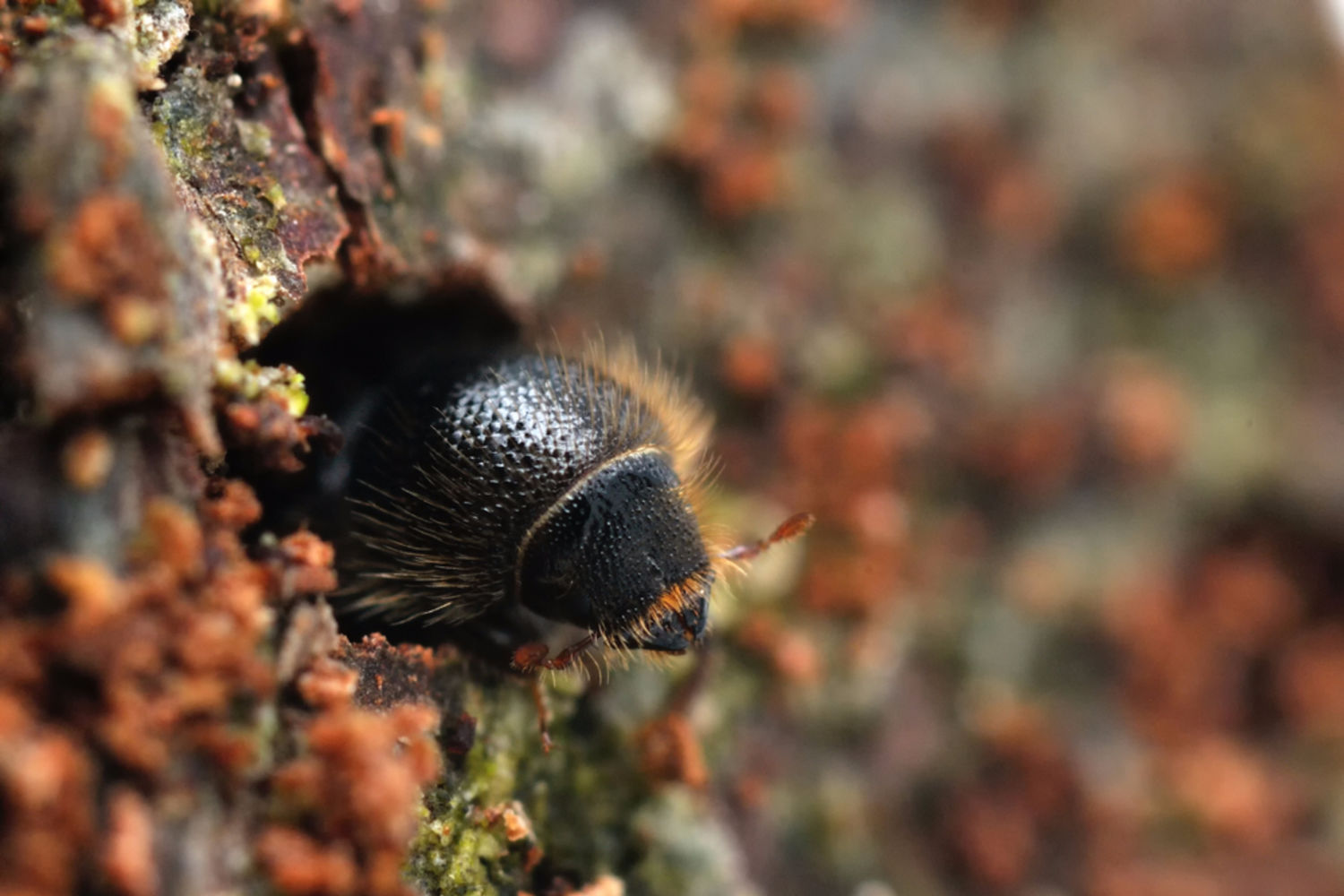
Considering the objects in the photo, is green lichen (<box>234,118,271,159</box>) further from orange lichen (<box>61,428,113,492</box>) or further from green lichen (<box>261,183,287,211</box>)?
orange lichen (<box>61,428,113,492</box>)

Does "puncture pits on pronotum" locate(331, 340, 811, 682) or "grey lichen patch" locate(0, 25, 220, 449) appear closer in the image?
"grey lichen patch" locate(0, 25, 220, 449)

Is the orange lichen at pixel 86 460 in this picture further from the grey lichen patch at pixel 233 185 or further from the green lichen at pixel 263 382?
the grey lichen patch at pixel 233 185

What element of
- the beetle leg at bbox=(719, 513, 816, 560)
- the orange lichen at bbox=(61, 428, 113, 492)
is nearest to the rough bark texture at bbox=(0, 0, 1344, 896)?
the orange lichen at bbox=(61, 428, 113, 492)

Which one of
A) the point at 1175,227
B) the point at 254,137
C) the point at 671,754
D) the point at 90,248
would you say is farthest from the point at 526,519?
the point at 1175,227

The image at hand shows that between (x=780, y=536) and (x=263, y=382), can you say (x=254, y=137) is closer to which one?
(x=263, y=382)

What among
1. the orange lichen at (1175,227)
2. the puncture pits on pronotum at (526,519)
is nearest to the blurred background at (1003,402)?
the orange lichen at (1175,227)

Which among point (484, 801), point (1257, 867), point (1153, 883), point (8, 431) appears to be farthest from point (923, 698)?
point (8, 431)
